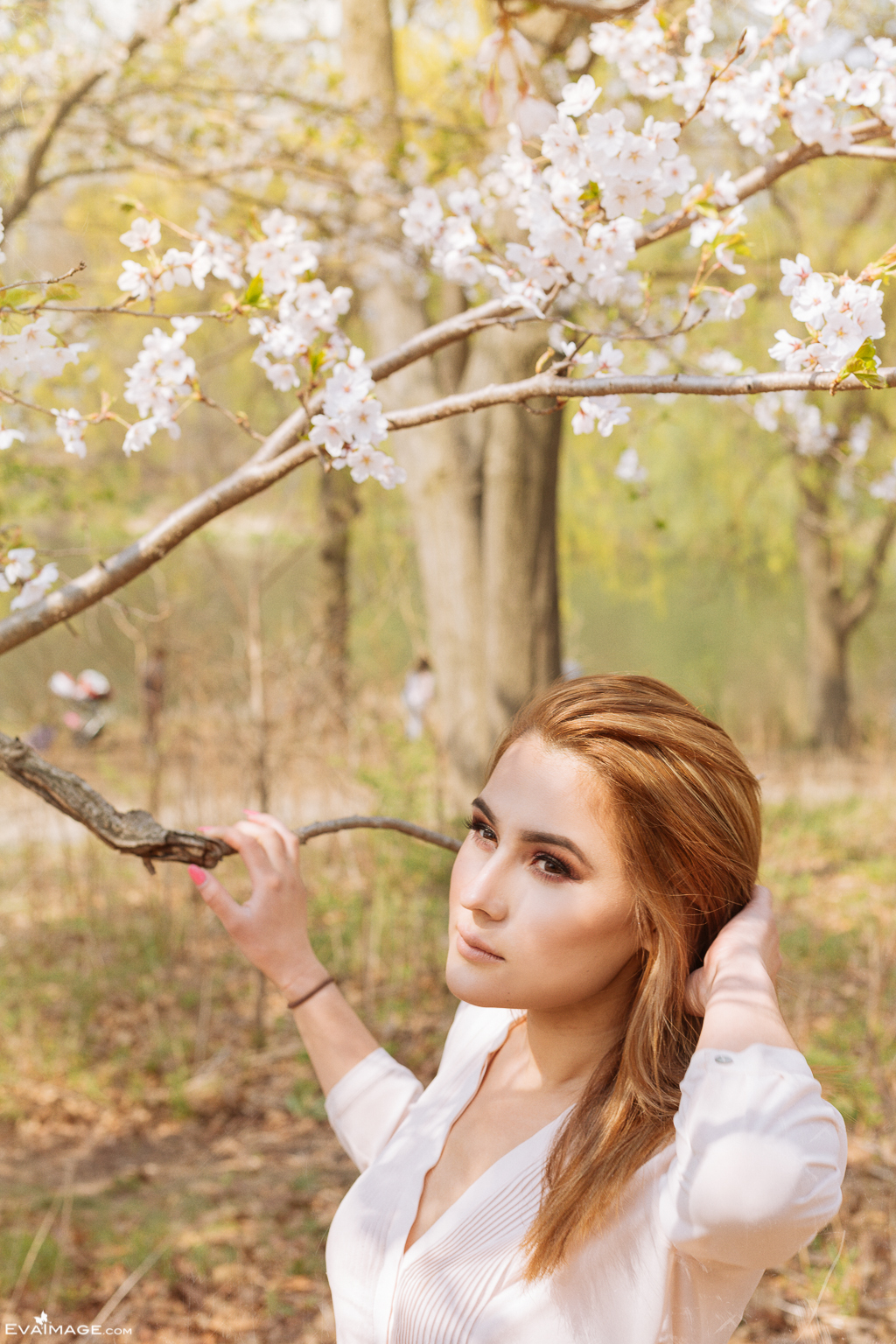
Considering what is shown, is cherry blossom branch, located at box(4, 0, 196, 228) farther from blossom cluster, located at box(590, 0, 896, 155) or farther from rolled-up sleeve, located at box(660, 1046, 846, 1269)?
rolled-up sleeve, located at box(660, 1046, 846, 1269)

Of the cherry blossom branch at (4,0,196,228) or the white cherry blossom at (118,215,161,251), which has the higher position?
the cherry blossom branch at (4,0,196,228)

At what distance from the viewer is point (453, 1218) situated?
1049 mm

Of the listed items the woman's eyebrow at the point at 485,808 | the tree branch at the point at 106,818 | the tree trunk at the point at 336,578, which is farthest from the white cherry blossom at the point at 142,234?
the tree trunk at the point at 336,578

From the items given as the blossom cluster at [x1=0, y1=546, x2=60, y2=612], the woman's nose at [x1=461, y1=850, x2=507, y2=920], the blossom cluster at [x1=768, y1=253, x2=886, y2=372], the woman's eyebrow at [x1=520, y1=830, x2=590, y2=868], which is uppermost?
the blossom cluster at [x1=768, y1=253, x2=886, y2=372]

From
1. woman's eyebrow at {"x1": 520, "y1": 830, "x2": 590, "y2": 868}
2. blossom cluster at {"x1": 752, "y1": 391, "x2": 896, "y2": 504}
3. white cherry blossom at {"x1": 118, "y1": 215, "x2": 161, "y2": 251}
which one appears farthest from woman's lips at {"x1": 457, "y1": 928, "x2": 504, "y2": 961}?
blossom cluster at {"x1": 752, "y1": 391, "x2": 896, "y2": 504}

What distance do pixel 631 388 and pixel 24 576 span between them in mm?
927

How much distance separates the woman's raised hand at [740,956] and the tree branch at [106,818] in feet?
1.26

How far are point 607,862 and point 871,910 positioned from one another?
16.5 feet

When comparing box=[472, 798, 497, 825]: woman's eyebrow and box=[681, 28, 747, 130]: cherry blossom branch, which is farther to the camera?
box=[681, 28, 747, 130]: cherry blossom branch

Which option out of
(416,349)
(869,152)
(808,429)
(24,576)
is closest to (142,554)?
(24,576)

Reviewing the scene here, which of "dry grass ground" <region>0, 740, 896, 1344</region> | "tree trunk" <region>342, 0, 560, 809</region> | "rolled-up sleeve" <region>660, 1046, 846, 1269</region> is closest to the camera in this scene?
"rolled-up sleeve" <region>660, 1046, 846, 1269</region>

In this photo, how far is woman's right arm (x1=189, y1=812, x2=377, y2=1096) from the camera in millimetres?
1297

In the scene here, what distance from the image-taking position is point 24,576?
150 centimetres

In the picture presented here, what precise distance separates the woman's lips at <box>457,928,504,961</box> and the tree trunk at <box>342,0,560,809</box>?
3795 mm
